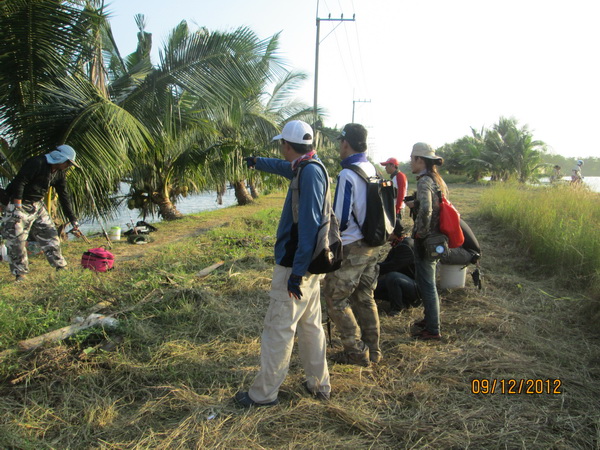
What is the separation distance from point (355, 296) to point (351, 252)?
40 cm

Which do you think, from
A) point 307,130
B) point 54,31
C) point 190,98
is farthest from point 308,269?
point 190,98

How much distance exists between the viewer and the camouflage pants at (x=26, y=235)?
16.8 feet

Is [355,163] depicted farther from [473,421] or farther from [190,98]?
[190,98]

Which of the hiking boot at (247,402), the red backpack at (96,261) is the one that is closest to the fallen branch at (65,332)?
the hiking boot at (247,402)

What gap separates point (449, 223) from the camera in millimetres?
3523

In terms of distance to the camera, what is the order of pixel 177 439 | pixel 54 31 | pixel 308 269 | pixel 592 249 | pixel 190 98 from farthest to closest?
pixel 190 98 < pixel 54 31 < pixel 592 249 < pixel 308 269 < pixel 177 439

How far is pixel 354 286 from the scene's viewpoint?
3.00 m

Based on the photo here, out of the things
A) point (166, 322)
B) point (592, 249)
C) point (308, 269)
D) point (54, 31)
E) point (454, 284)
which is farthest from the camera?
point (54, 31)

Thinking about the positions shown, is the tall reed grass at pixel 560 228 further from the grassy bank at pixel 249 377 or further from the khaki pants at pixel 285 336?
the khaki pants at pixel 285 336

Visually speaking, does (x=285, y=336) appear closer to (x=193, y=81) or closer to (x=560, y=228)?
(x=560, y=228)

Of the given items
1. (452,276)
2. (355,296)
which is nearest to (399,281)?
(452,276)

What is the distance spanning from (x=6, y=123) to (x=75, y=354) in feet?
16.5
